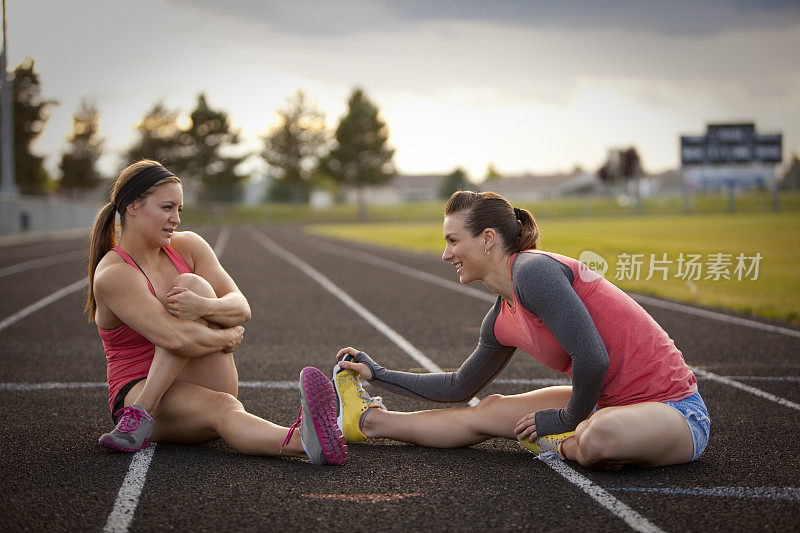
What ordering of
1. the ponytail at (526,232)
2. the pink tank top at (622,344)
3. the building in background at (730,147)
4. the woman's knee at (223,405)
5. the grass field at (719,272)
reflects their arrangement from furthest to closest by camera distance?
1. the building in background at (730,147)
2. the grass field at (719,272)
3. the woman's knee at (223,405)
4. the ponytail at (526,232)
5. the pink tank top at (622,344)

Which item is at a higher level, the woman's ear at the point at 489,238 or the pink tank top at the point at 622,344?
the woman's ear at the point at 489,238

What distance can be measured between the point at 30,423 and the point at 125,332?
3.69 feet

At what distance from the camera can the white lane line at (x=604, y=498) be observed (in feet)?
9.94

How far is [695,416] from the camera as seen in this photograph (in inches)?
142

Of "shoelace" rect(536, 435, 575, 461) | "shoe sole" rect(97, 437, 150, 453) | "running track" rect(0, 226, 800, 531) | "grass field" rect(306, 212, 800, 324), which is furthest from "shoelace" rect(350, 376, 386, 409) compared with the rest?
"grass field" rect(306, 212, 800, 324)

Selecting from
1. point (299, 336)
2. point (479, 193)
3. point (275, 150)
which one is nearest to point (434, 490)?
point (479, 193)

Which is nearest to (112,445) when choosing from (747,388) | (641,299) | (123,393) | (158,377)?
(123,393)

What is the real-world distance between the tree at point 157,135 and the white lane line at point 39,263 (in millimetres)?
51465

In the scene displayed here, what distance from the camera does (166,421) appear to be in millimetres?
4055

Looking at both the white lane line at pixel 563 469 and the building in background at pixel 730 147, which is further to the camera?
the building in background at pixel 730 147

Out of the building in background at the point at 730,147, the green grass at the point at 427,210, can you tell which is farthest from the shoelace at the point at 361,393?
the building in background at the point at 730,147

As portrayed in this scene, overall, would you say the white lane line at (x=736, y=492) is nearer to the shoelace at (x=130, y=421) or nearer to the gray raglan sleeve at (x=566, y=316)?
the gray raglan sleeve at (x=566, y=316)

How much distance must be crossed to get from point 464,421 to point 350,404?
2.04 ft

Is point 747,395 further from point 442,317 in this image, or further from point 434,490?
point 442,317
